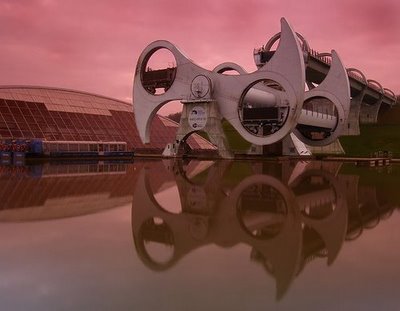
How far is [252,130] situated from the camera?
40.6m

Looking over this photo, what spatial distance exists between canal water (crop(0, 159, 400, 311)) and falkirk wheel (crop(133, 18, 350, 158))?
933 inches

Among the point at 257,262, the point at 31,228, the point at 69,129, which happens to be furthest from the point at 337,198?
the point at 69,129

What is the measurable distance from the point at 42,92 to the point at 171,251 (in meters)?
48.9

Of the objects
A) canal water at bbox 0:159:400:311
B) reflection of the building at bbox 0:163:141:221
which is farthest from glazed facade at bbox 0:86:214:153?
canal water at bbox 0:159:400:311

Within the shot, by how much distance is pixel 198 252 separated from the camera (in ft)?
23.6

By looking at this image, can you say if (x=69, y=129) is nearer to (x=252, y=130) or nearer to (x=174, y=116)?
(x=252, y=130)

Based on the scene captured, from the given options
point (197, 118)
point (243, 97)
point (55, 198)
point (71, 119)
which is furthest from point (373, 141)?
point (55, 198)

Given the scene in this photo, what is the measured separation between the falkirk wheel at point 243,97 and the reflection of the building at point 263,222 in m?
21.5

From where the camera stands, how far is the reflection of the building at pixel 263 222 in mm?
7031

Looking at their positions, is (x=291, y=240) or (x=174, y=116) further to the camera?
(x=174, y=116)

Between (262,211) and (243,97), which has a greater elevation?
(243,97)

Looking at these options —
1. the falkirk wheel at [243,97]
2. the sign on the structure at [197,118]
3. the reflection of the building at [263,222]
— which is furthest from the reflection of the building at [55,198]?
the sign on the structure at [197,118]

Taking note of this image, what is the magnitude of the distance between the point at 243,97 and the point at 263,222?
2955cm

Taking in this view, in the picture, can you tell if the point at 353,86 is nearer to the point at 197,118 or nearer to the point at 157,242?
the point at 197,118
